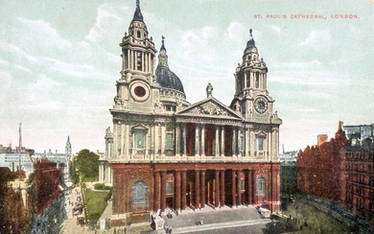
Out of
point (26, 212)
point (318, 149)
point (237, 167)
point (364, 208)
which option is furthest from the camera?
point (237, 167)

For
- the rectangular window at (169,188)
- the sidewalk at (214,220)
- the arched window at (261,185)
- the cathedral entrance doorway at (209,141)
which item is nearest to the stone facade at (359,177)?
the arched window at (261,185)

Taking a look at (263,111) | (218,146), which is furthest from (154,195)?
(263,111)

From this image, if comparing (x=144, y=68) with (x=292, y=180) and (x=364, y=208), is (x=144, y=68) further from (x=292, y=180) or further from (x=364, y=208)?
(x=364, y=208)

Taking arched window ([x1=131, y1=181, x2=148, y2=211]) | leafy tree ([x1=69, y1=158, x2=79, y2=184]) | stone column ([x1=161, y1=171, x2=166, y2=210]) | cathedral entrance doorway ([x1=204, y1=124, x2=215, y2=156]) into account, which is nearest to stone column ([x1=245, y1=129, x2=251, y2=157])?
cathedral entrance doorway ([x1=204, y1=124, x2=215, y2=156])

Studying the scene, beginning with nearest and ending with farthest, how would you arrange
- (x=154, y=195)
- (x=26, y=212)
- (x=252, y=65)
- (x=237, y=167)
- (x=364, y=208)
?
(x=26, y=212), (x=364, y=208), (x=154, y=195), (x=237, y=167), (x=252, y=65)

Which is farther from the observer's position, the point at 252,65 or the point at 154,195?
the point at 252,65

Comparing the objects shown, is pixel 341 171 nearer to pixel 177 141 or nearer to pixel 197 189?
pixel 197 189

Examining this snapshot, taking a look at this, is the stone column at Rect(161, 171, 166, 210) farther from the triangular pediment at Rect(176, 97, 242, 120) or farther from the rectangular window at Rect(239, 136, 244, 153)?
the rectangular window at Rect(239, 136, 244, 153)
